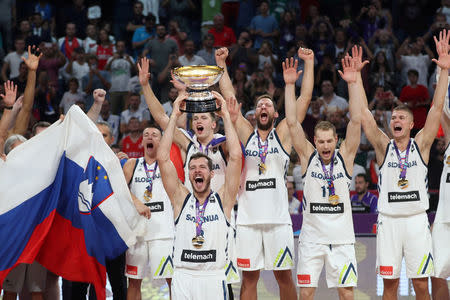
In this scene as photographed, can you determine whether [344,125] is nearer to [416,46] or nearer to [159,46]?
[416,46]

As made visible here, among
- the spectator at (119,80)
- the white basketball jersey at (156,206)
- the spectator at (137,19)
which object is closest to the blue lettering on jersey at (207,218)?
the white basketball jersey at (156,206)

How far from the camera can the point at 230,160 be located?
765 cm

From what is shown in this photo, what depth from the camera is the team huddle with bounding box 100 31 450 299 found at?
26.7ft

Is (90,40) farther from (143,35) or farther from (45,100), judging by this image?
(45,100)

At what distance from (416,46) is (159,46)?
4.96 metres

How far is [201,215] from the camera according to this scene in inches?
298

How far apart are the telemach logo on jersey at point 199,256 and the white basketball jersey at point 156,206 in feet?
3.75

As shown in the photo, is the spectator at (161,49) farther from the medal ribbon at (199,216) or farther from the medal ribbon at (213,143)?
the medal ribbon at (199,216)

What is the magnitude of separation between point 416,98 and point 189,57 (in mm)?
→ 4251

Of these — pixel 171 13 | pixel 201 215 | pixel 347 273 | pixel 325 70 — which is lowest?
pixel 347 273

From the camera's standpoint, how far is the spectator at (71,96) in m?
14.6

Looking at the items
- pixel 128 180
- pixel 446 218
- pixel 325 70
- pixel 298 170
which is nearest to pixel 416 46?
pixel 325 70

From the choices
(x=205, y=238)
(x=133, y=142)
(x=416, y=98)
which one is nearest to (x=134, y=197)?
(x=205, y=238)

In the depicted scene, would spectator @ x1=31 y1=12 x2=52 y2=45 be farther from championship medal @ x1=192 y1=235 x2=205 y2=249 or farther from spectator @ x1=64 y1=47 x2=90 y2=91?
championship medal @ x1=192 y1=235 x2=205 y2=249
